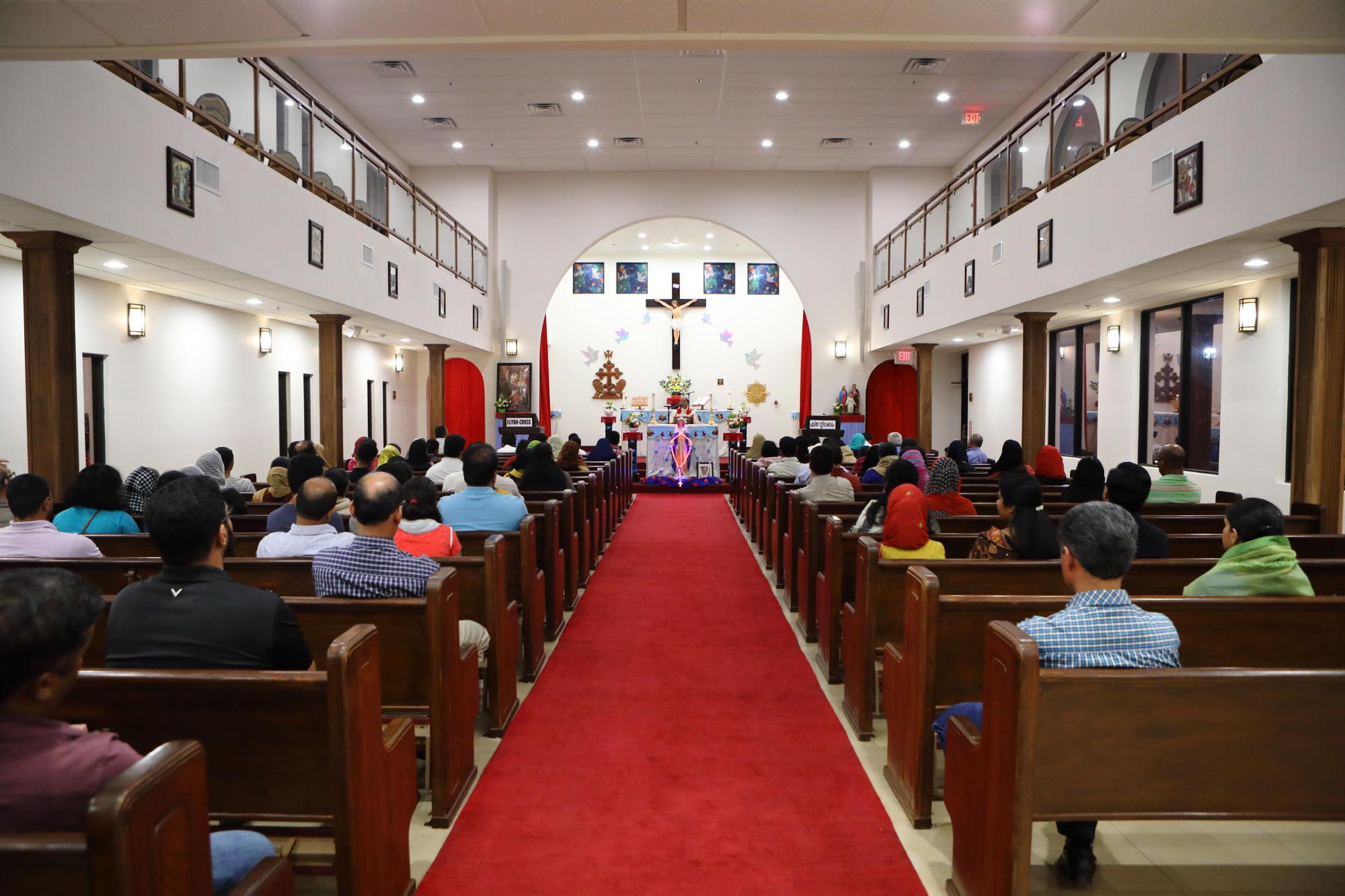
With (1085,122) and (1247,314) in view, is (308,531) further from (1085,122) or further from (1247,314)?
(1247,314)

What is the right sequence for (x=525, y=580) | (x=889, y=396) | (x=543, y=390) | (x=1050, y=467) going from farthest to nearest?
(x=543, y=390) → (x=889, y=396) → (x=1050, y=467) → (x=525, y=580)

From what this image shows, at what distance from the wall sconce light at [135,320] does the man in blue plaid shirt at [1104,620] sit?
858 centimetres

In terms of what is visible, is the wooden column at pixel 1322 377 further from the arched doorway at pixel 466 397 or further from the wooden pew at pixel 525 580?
the arched doorway at pixel 466 397

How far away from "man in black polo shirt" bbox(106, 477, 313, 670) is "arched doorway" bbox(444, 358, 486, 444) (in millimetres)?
13590

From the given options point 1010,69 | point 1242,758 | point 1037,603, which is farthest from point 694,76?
point 1242,758

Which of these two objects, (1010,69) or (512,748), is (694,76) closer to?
(1010,69)

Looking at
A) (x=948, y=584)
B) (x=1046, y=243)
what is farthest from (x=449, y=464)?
(x=1046, y=243)

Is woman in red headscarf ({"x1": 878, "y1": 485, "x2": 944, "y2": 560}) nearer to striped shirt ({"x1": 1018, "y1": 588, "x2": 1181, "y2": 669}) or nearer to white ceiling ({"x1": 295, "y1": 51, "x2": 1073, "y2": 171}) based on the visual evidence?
striped shirt ({"x1": 1018, "y1": 588, "x2": 1181, "y2": 669})

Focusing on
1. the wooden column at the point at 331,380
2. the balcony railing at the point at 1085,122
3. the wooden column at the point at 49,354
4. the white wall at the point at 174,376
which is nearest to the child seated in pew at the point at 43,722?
the wooden column at the point at 49,354

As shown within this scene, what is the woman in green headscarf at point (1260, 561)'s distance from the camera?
2797mm

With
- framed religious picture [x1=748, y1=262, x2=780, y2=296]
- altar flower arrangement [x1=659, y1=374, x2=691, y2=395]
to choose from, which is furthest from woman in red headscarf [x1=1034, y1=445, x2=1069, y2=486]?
framed religious picture [x1=748, y1=262, x2=780, y2=296]

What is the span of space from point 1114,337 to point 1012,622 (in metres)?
8.77

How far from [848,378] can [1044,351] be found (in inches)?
244

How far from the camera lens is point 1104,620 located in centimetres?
211
